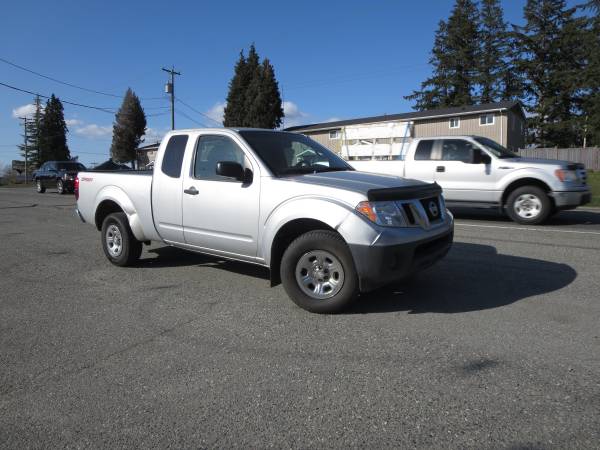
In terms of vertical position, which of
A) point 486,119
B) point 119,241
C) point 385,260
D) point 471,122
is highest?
point 486,119

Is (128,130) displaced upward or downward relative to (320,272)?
upward

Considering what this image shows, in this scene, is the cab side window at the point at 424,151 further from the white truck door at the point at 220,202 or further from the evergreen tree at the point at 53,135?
the evergreen tree at the point at 53,135

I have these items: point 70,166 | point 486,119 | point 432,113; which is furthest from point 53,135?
point 486,119

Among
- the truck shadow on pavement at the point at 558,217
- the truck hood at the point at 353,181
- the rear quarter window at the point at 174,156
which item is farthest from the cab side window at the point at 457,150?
the rear quarter window at the point at 174,156

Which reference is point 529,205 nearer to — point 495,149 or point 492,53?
point 495,149

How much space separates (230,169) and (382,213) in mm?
1590

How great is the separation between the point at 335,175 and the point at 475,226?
565cm

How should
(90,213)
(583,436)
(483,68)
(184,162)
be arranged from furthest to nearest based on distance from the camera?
(483,68), (90,213), (184,162), (583,436)

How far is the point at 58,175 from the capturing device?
79.9 ft

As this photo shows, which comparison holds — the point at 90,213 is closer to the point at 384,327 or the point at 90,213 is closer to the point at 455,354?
the point at 384,327

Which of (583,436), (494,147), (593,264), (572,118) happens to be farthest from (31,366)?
(572,118)

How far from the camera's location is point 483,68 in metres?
58.0

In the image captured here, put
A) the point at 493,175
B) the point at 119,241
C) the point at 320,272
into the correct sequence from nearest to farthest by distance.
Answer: the point at 320,272 < the point at 119,241 < the point at 493,175

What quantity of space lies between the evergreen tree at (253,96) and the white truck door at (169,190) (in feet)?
169
